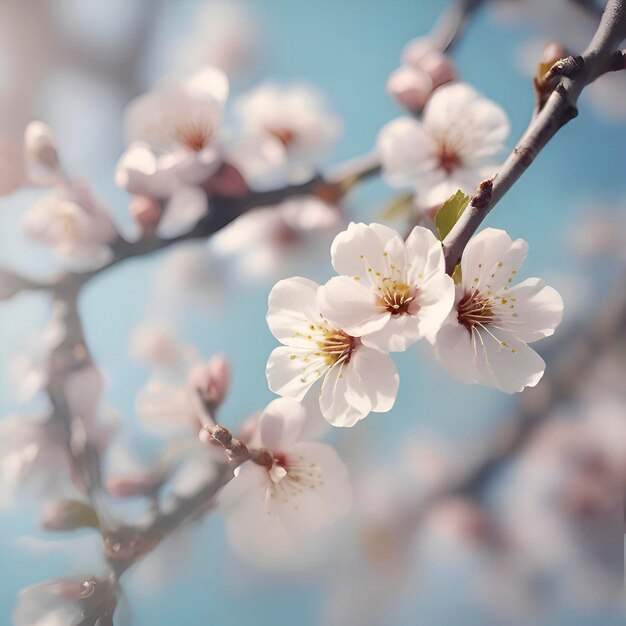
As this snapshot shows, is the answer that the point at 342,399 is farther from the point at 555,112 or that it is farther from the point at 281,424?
the point at 555,112

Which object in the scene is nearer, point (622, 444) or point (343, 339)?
point (343, 339)

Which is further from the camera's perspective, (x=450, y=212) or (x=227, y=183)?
(x=227, y=183)

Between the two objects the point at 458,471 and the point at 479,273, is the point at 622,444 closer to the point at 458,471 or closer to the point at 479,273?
the point at 458,471

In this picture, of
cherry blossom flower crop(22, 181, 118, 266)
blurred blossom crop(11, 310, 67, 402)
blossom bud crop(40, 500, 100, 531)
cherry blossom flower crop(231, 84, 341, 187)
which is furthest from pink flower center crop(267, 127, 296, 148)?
blossom bud crop(40, 500, 100, 531)

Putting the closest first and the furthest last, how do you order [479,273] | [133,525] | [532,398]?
1. [479,273]
2. [133,525]
3. [532,398]

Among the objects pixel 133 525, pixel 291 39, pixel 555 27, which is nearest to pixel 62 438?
pixel 133 525

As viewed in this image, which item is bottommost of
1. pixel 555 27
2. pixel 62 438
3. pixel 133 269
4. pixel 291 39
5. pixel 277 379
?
pixel 62 438

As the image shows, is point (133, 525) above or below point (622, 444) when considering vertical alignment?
below

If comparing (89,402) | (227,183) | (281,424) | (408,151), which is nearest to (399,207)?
(408,151)
